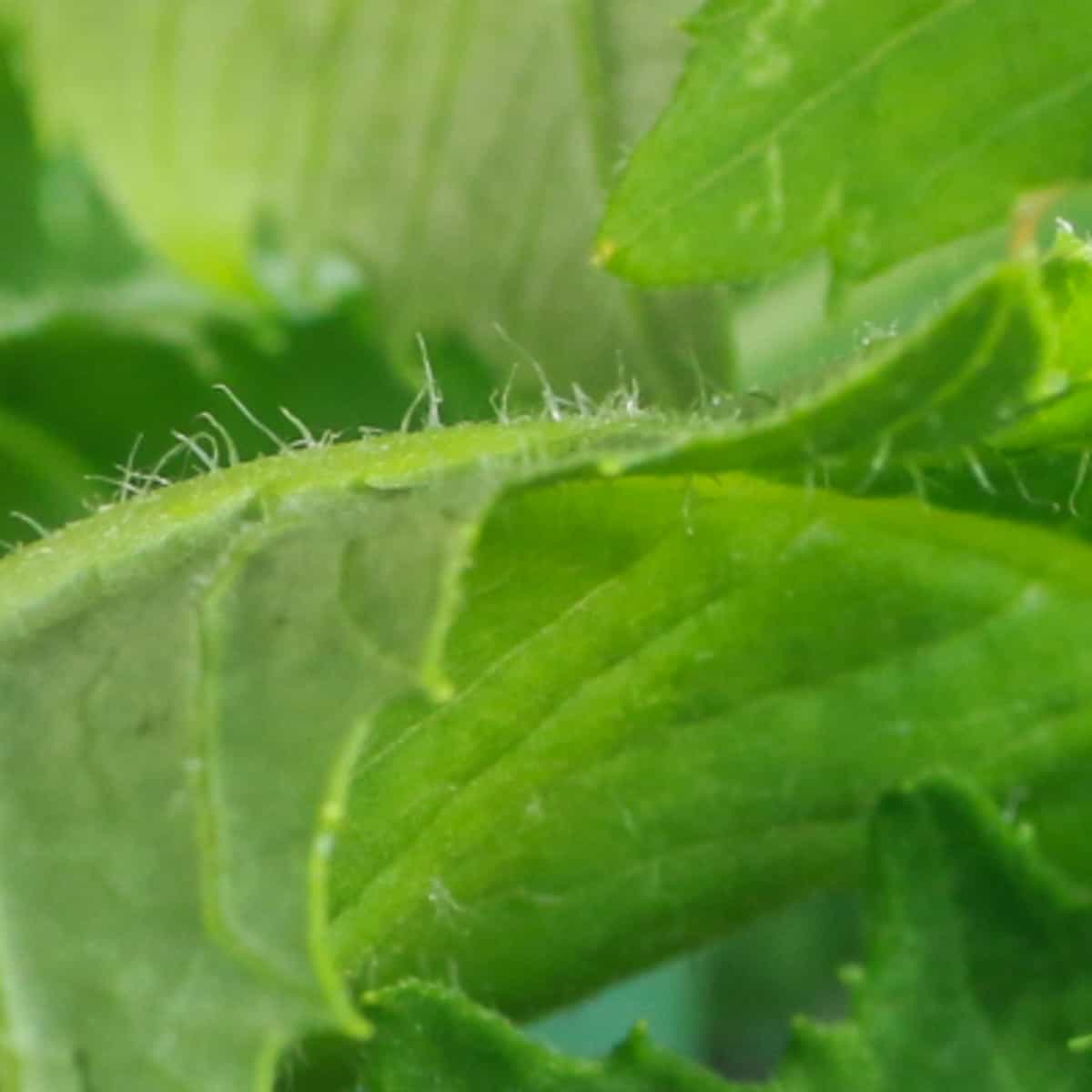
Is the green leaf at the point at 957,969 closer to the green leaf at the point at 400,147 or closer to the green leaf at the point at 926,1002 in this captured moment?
the green leaf at the point at 926,1002

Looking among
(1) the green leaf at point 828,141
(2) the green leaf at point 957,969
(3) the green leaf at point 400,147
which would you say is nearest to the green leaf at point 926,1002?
(2) the green leaf at point 957,969

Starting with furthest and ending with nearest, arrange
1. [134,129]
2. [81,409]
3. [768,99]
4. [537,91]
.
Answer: [134,129] → [81,409] → [537,91] → [768,99]

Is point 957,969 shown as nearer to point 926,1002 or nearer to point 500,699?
point 926,1002

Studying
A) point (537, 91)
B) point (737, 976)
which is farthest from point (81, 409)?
point (737, 976)

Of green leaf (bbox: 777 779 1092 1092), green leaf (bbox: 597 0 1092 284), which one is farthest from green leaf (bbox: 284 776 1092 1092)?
green leaf (bbox: 597 0 1092 284)

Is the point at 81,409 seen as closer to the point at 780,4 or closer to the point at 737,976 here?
the point at 737,976

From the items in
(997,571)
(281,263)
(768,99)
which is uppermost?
(768,99)

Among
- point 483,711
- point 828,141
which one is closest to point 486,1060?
point 483,711
